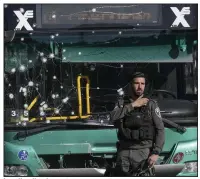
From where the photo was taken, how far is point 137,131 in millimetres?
8023

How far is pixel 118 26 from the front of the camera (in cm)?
821

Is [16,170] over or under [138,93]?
under

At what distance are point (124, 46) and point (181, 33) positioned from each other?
0.59 meters

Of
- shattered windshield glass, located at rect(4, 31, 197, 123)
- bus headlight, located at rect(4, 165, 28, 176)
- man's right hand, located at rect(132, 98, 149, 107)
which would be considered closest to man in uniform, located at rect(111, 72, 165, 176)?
man's right hand, located at rect(132, 98, 149, 107)

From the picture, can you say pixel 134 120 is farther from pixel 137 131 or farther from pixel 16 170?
pixel 16 170

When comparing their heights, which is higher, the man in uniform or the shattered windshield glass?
the shattered windshield glass

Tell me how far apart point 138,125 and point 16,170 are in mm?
1338

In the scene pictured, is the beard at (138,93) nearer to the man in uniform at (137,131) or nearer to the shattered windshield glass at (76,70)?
the man in uniform at (137,131)

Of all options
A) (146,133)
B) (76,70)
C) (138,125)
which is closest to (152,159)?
(146,133)

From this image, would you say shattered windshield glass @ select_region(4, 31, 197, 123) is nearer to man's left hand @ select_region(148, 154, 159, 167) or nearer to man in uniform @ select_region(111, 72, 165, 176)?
man in uniform @ select_region(111, 72, 165, 176)

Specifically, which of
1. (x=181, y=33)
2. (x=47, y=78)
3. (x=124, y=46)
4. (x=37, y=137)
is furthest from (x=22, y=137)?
(x=181, y=33)

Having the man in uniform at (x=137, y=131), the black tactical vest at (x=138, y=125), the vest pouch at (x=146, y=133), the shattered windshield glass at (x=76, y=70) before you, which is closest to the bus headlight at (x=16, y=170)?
the shattered windshield glass at (x=76, y=70)

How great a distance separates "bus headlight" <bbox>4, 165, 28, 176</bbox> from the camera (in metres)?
8.23

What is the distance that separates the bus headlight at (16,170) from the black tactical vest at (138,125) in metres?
1.08
